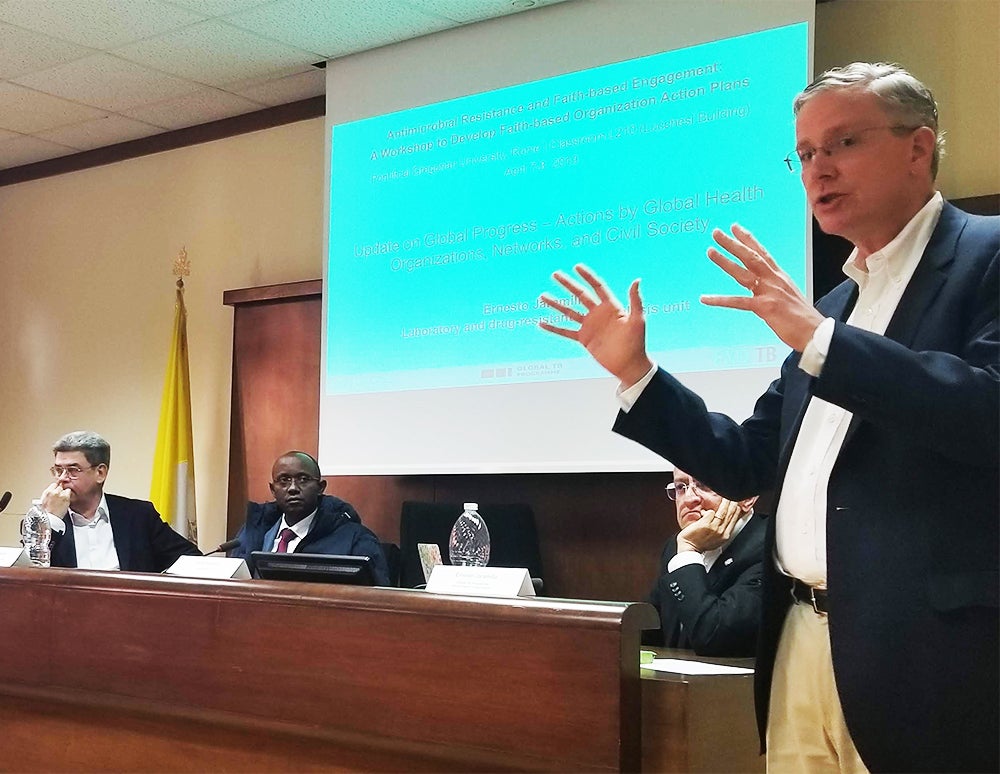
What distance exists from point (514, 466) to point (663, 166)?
1159 mm

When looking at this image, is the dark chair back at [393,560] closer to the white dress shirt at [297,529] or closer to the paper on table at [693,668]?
the white dress shirt at [297,529]

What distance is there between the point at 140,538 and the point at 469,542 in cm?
166

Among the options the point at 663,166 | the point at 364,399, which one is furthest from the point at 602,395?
the point at 364,399

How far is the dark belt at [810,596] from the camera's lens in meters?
1.36

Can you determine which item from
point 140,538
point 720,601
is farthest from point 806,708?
point 140,538

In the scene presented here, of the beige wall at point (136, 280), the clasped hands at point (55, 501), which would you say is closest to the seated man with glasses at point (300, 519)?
the clasped hands at point (55, 501)

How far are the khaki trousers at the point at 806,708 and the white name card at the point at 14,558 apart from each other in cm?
171

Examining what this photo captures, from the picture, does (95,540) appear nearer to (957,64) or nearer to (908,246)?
(908,246)

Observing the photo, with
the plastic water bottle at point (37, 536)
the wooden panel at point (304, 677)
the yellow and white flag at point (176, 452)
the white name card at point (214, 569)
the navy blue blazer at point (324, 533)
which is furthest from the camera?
the yellow and white flag at point (176, 452)

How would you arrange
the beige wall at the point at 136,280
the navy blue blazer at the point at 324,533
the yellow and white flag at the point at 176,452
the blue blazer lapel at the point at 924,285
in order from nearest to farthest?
the blue blazer lapel at the point at 924,285 < the navy blue blazer at the point at 324,533 < the yellow and white flag at the point at 176,452 < the beige wall at the point at 136,280

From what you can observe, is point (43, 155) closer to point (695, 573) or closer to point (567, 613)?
point (695, 573)

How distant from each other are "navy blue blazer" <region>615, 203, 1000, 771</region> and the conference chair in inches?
114

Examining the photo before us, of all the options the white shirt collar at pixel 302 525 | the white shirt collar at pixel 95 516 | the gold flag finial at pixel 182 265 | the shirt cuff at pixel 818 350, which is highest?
the gold flag finial at pixel 182 265

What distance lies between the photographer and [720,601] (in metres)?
2.40
